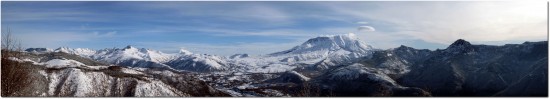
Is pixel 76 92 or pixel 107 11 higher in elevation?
pixel 107 11

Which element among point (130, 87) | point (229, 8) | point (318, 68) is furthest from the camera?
point (318, 68)

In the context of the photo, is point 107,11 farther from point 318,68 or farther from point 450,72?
point 318,68

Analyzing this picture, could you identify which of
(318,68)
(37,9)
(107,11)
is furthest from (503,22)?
(318,68)

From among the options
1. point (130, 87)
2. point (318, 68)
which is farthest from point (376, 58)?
point (130, 87)

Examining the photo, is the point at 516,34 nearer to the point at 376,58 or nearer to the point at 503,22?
the point at 503,22

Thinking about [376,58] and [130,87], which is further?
[376,58]

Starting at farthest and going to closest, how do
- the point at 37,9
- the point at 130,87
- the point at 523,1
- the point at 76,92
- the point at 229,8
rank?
the point at 130,87 → the point at 76,92 → the point at 229,8 → the point at 37,9 → the point at 523,1
